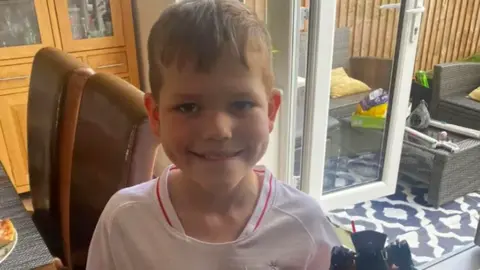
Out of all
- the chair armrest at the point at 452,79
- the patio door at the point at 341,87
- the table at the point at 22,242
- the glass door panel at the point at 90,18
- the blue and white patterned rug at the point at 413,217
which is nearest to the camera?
the table at the point at 22,242

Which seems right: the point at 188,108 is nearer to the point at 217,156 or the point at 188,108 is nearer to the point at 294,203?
the point at 217,156

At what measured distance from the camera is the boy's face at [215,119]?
1.89 ft

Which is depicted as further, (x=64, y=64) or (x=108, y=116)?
(x=64, y=64)

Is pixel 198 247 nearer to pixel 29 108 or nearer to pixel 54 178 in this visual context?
pixel 54 178

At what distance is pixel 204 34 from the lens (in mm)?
574

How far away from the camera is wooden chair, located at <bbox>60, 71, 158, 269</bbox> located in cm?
95

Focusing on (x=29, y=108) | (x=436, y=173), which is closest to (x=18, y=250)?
(x=29, y=108)

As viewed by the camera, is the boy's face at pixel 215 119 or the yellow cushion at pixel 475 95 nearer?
the boy's face at pixel 215 119

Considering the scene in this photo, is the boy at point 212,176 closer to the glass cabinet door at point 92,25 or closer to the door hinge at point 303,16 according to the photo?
the door hinge at point 303,16

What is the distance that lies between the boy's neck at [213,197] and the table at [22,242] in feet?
1.27

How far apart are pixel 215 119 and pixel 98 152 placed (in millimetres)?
584

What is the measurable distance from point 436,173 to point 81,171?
1986 millimetres

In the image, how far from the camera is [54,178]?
1385 millimetres

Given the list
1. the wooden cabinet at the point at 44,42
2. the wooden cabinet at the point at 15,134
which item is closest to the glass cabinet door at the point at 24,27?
the wooden cabinet at the point at 44,42
